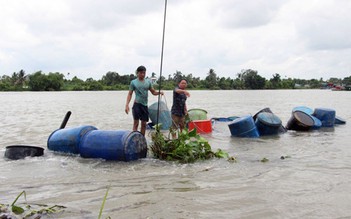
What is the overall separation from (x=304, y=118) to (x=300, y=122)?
0.96ft

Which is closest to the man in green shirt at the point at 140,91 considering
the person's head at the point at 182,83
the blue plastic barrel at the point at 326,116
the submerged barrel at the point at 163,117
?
the person's head at the point at 182,83

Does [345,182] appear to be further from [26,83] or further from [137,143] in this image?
[26,83]

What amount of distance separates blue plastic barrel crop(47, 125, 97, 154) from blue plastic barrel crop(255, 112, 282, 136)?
5.64 metres

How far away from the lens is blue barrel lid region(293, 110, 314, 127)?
12.6m

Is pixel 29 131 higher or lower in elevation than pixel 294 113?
lower

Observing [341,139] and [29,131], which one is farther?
[29,131]

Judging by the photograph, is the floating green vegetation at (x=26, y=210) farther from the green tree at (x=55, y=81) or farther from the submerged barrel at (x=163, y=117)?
the green tree at (x=55, y=81)

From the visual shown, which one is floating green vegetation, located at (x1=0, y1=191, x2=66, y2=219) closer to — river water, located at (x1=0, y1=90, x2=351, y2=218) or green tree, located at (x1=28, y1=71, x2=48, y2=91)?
river water, located at (x1=0, y1=90, x2=351, y2=218)

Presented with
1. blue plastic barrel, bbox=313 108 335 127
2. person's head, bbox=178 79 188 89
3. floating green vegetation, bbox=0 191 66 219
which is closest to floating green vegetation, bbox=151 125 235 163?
person's head, bbox=178 79 188 89

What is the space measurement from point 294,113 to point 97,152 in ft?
26.5

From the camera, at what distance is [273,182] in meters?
5.62

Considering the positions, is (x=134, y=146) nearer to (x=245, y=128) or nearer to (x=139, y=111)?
(x=139, y=111)

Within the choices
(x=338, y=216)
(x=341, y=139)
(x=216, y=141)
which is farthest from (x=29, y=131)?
(x=338, y=216)

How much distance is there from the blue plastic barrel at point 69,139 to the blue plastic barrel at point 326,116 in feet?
30.6
